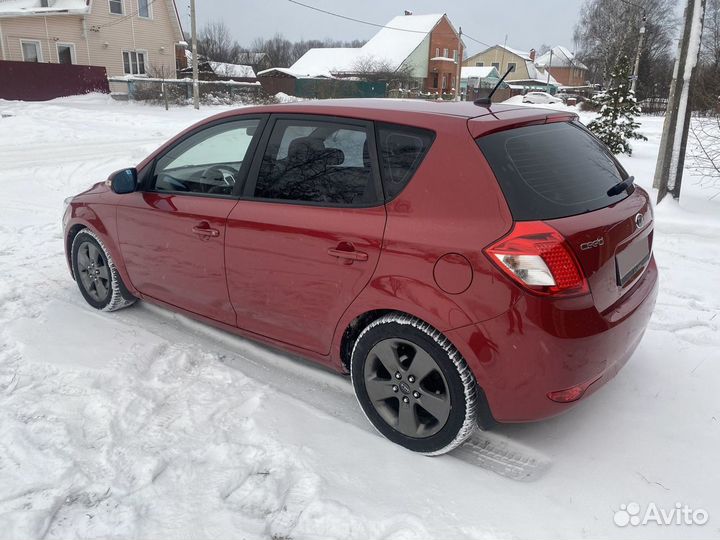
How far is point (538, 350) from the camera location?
241cm

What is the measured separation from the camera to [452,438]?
8.91 feet

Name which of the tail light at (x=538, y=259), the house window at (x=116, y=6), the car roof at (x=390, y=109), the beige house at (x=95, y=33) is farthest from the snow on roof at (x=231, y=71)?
the tail light at (x=538, y=259)

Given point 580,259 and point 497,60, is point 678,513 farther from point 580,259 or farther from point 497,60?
point 497,60

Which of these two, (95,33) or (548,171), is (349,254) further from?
(95,33)

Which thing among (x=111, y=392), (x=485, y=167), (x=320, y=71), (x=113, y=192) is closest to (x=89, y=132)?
(x=113, y=192)

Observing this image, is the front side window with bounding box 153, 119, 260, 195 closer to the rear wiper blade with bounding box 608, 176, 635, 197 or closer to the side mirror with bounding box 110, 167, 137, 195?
the side mirror with bounding box 110, 167, 137, 195

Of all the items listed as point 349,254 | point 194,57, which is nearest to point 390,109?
point 349,254

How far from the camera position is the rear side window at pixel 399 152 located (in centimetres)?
277

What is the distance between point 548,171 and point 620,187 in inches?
21.8

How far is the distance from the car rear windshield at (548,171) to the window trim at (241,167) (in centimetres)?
144

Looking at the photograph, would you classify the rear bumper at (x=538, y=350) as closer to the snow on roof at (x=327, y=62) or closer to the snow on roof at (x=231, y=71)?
the snow on roof at (x=231, y=71)

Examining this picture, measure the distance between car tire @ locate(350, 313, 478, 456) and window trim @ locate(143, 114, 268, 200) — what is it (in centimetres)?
127

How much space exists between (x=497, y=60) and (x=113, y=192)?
305 ft

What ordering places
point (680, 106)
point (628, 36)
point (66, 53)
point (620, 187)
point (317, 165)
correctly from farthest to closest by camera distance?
point (628, 36) < point (66, 53) < point (680, 106) < point (317, 165) < point (620, 187)
